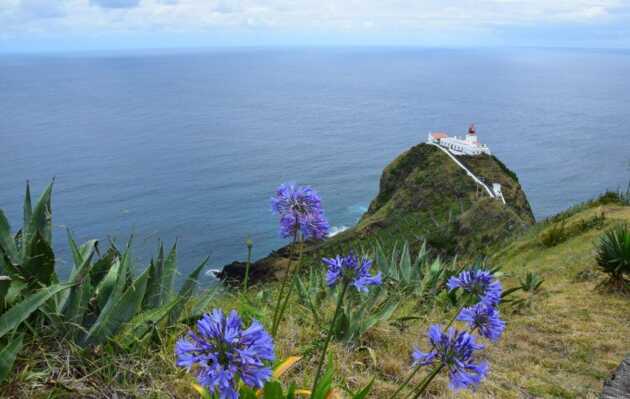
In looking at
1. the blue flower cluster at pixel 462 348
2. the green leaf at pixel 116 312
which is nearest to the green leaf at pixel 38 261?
the green leaf at pixel 116 312

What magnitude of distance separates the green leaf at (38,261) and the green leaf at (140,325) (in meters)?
0.56

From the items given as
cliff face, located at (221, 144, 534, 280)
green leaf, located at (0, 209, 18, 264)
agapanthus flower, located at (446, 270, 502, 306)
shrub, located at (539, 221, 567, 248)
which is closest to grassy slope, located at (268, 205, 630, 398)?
agapanthus flower, located at (446, 270, 502, 306)

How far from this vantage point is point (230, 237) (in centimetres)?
5225

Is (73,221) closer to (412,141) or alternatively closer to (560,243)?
(560,243)

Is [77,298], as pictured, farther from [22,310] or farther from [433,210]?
[433,210]

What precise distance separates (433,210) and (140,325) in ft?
187

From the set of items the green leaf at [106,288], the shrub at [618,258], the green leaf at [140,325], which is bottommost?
the shrub at [618,258]

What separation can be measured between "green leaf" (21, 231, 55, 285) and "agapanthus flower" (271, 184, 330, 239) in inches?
56.6

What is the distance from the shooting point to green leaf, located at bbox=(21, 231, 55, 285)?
329 centimetres

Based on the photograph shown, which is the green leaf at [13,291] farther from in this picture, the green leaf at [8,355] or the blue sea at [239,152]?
the blue sea at [239,152]

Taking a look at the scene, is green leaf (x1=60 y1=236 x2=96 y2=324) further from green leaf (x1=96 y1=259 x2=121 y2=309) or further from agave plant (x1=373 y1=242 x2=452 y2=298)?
agave plant (x1=373 y1=242 x2=452 y2=298)

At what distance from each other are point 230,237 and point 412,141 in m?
58.4

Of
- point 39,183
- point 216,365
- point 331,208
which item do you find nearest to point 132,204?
point 39,183

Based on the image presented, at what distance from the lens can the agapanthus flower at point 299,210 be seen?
2.85 metres
